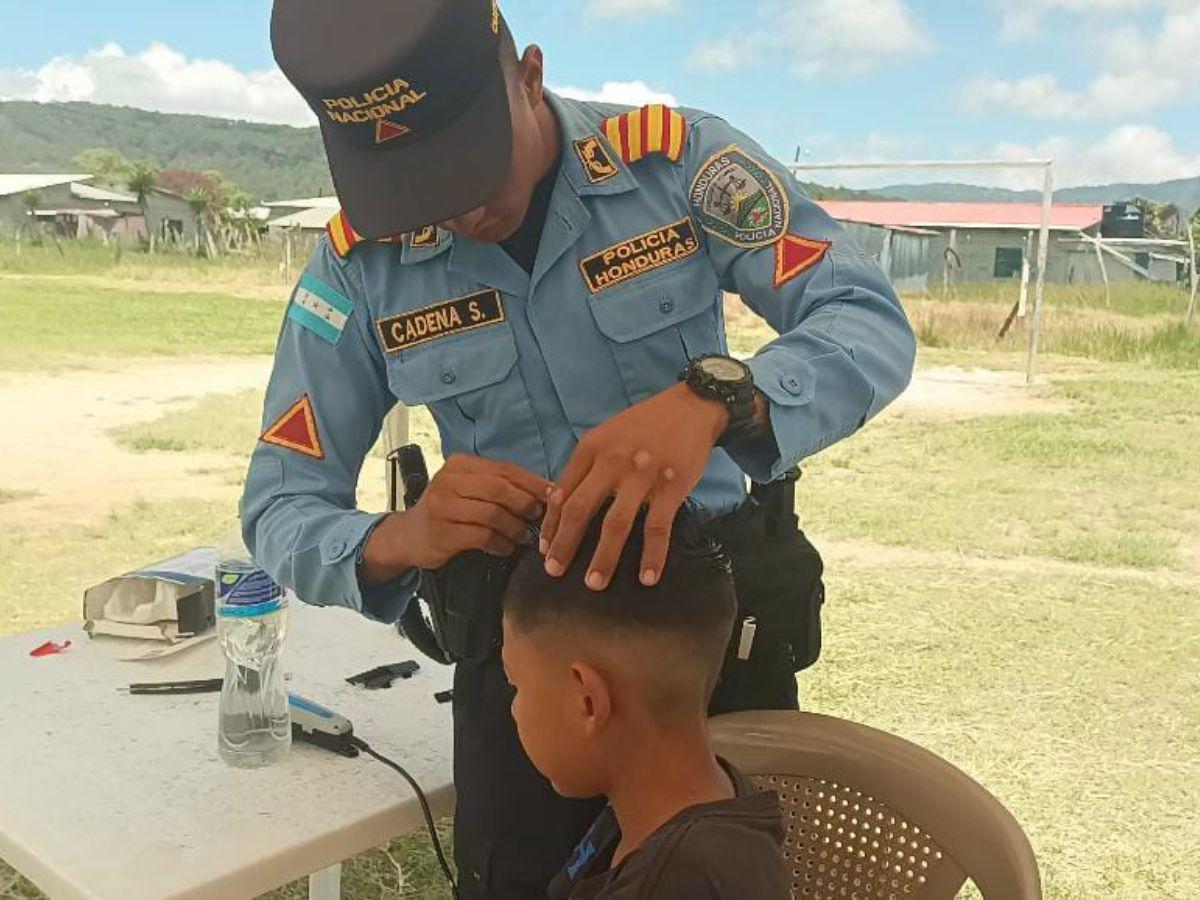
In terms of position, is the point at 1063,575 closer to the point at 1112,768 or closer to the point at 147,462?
the point at 1112,768

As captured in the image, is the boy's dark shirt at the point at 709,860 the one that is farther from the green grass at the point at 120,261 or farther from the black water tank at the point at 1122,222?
the black water tank at the point at 1122,222

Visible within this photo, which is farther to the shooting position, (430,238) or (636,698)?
(430,238)

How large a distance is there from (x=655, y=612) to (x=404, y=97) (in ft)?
1.89

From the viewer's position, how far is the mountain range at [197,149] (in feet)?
19.4

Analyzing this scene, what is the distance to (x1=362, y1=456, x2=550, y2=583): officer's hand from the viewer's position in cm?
120

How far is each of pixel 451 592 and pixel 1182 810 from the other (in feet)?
9.37

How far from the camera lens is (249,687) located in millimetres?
1585

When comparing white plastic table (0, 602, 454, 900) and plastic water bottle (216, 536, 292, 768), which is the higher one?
plastic water bottle (216, 536, 292, 768)

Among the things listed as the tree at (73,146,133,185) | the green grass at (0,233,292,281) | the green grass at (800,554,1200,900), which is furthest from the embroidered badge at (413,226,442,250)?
the tree at (73,146,133,185)

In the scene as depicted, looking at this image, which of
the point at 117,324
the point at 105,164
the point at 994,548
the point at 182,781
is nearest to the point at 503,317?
the point at 182,781

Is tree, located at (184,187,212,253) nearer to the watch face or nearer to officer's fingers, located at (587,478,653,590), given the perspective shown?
the watch face

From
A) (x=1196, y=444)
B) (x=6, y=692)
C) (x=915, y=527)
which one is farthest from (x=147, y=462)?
(x=1196, y=444)

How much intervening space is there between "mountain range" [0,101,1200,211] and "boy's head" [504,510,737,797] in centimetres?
484

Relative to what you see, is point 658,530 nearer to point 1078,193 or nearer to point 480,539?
point 480,539
